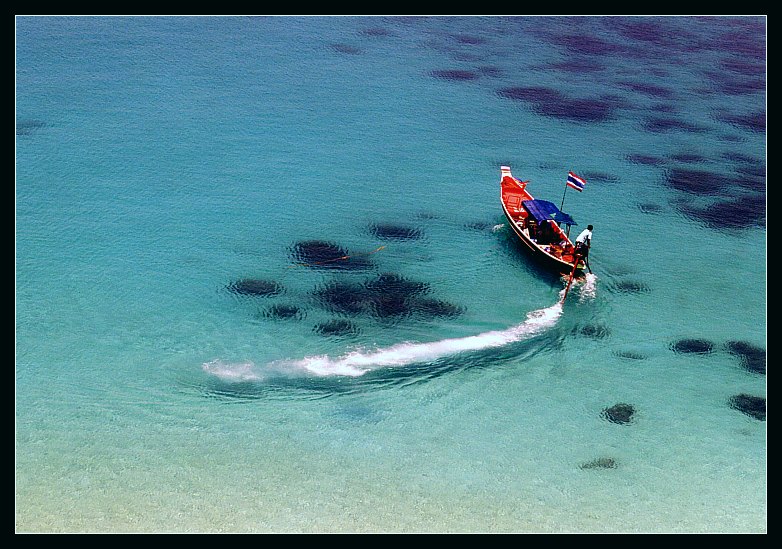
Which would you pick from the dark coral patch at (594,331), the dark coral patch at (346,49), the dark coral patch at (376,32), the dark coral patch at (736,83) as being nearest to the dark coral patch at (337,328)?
the dark coral patch at (594,331)

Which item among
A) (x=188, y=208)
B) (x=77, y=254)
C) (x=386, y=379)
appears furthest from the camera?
(x=188, y=208)

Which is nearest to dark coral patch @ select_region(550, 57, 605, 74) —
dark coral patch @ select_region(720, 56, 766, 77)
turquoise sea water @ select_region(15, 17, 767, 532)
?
turquoise sea water @ select_region(15, 17, 767, 532)

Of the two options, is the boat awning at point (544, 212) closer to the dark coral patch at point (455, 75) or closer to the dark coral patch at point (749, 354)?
the dark coral patch at point (749, 354)

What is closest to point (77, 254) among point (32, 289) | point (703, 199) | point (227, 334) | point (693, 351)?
point (32, 289)

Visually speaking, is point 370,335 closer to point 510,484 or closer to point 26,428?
point 510,484

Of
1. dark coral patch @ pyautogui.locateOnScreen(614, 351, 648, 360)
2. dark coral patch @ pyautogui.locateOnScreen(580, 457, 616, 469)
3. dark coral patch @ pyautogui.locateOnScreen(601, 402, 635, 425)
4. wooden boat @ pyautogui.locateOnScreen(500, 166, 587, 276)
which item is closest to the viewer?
dark coral patch @ pyautogui.locateOnScreen(580, 457, 616, 469)

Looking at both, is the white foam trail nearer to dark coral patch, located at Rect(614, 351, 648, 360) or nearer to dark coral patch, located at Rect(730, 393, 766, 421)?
dark coral patch, located at Rect(614, 351, 648, 360)

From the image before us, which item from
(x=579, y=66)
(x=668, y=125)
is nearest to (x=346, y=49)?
(x=579, y=66)
